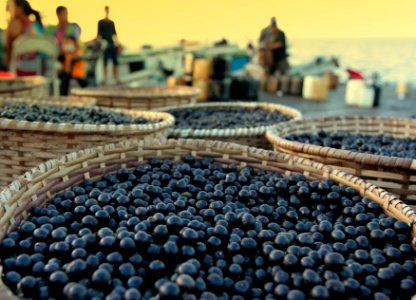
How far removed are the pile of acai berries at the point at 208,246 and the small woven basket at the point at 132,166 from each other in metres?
0.06

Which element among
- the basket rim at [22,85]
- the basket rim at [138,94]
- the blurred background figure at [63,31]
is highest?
the blurred background figure at [63,31]

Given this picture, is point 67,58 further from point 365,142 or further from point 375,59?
point 375,59

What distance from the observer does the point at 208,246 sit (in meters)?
1.45

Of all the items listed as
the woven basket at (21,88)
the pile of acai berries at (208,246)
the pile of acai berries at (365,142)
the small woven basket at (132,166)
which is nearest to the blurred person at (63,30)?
the woven basket at (21,88)

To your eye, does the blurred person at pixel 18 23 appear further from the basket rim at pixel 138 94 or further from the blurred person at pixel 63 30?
the basket rim at pixel 138 94

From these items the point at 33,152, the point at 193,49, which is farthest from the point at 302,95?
the point at 33,152

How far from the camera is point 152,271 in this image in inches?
51.1

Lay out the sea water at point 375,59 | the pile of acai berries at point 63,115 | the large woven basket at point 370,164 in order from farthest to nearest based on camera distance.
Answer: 1. the sea water at point 375,59
2. the pile of acai berries at point 63,115
3. the large woven basket at point 370,164

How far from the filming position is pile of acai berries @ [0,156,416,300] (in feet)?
4.05

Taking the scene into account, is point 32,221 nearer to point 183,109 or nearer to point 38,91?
point 183,109

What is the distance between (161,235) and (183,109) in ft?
9.29

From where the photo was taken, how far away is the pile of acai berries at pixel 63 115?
2598mm

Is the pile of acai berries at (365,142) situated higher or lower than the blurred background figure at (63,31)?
lower

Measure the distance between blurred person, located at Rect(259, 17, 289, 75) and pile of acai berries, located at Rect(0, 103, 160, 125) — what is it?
7.24 metres
